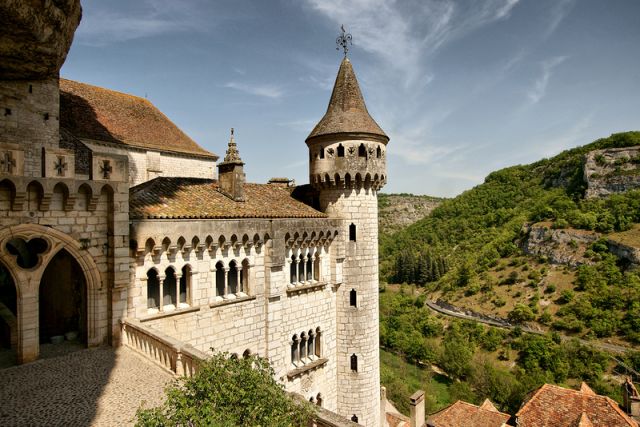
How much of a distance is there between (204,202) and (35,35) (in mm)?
8605

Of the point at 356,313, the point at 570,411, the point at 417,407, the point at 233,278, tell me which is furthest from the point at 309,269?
the point at 570,411

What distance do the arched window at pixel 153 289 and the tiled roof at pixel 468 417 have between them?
2095 centimetres

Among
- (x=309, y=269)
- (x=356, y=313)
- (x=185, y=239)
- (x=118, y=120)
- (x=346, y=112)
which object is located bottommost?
(x=356, y=313)

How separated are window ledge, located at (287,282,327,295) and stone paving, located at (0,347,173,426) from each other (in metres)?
8.59

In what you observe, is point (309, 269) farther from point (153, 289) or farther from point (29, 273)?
point (29, 273)

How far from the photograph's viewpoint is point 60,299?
14477 mm

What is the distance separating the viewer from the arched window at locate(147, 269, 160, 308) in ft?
46.8

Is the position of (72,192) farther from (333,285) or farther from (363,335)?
(363,335)

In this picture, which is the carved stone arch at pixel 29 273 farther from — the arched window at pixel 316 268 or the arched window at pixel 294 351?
the arched window at pixel 316 268

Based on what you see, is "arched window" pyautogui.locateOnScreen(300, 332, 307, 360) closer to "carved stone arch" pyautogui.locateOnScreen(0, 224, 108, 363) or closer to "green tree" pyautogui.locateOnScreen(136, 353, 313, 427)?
"carved stone arch" pyautogui.locateOnScreen(0, 224, 108, 363)

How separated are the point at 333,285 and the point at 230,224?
783 centimetres

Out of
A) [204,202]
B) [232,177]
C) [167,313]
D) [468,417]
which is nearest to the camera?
[167,313]

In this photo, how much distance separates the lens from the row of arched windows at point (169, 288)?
14.3m

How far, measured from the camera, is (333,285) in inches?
847
